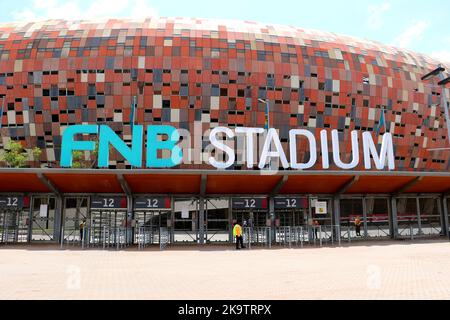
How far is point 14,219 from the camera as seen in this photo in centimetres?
2467

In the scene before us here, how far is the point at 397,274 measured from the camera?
10.8 m

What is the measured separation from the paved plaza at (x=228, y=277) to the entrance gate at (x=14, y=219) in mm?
7849

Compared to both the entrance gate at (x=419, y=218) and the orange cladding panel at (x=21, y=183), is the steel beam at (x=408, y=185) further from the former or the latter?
the orange cladding panel at (x=21, y=183)

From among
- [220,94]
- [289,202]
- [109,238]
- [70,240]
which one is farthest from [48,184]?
[220,94]

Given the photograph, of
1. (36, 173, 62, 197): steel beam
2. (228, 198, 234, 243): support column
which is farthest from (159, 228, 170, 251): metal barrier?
(36, 173, 62, 197): steel beam

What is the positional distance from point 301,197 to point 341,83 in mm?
22239

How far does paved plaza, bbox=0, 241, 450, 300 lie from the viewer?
27.0ft

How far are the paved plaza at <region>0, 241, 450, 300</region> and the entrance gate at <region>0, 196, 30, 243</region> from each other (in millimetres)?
7849

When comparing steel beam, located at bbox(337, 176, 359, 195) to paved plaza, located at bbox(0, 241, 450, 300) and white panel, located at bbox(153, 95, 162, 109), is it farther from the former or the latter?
white panel, located at bbox(153, 95, 162, 109)

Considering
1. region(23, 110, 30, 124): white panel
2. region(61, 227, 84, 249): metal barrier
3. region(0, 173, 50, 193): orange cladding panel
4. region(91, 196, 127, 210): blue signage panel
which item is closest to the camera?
region(0, 173, 50, 193): orange cladding panel

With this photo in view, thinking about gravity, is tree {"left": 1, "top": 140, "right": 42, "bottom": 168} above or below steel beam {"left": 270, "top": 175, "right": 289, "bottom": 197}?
above

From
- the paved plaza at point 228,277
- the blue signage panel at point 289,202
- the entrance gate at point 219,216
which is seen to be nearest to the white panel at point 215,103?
the entrance gate at point 219,216

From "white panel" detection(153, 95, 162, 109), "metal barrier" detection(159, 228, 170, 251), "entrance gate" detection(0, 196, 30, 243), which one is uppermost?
"white panel" detection(153, 95, 162, 109)

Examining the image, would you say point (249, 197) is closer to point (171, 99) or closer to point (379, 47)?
point (171, 99)
